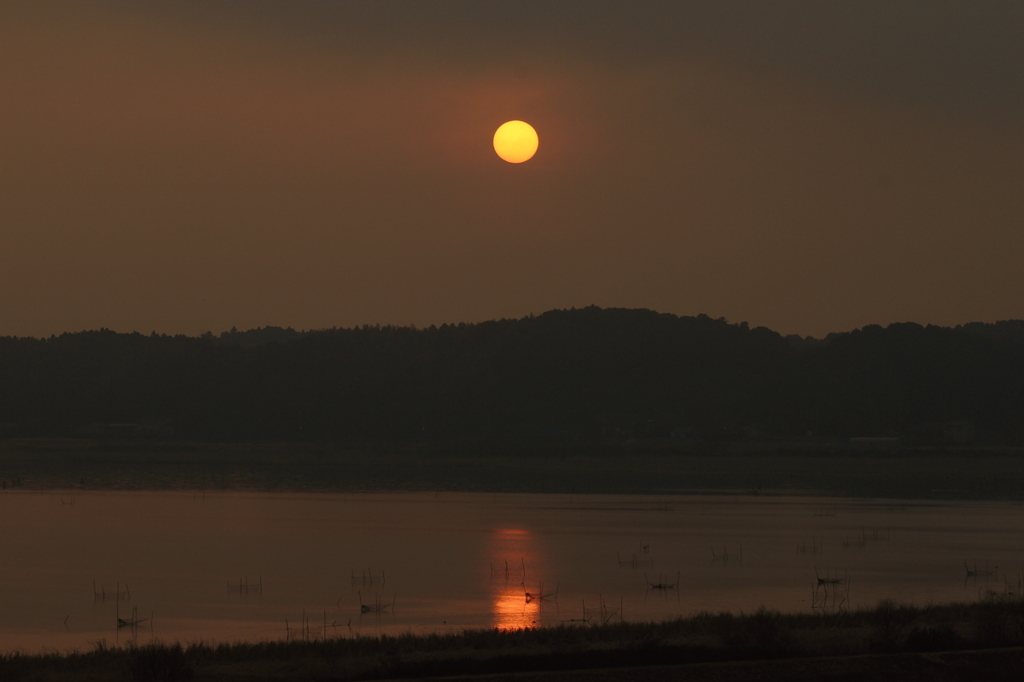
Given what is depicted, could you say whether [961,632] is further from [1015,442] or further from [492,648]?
[1015,442]

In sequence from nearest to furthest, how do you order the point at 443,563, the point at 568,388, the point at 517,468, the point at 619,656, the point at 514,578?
the point at 619,656 < the point at 514,578 < the point at 443,563 < the point at 517,468 < the point at 568,388

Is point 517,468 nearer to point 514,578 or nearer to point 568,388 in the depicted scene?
point 568,388

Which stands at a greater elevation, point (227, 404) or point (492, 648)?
point (227, 404)

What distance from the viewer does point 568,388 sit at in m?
178

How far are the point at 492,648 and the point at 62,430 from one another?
167 meters

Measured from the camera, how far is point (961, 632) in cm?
2170

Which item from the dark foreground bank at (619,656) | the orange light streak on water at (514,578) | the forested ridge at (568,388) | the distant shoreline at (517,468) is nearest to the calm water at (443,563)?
the orange light streak on water at (514,578)

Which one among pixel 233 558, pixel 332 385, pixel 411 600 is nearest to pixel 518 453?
pixel 332 385

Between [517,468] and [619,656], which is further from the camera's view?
[517,468]

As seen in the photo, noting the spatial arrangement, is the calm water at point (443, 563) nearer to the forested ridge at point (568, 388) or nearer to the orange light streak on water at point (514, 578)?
the orange light streak on water at point (514, 578)

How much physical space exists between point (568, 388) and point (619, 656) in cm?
15853

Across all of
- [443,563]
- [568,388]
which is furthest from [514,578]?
[568,388]

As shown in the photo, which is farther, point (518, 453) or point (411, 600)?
point (518, 453)

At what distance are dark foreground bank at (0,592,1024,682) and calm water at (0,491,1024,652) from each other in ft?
16.7
